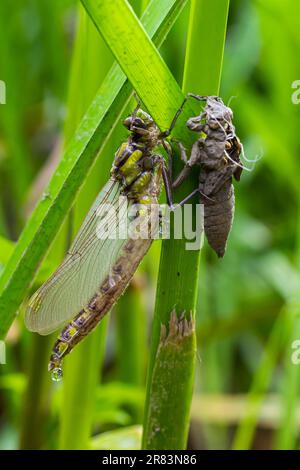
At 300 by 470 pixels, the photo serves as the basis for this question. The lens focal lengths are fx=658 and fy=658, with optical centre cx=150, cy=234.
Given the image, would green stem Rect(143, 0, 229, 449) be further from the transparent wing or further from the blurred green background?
the blurred green background

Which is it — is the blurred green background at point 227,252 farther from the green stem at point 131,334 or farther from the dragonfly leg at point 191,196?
the dragonfly leg at point 191,196

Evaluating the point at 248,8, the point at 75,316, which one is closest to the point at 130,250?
the point at 75,316

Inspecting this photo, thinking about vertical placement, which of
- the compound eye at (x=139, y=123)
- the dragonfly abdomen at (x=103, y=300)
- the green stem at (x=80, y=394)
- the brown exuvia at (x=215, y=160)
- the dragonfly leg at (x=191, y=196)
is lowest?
the green stem at (x=80, y=394)

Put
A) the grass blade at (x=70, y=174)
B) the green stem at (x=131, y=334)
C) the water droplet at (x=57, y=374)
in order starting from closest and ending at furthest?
the grass blade at (x=70, y=174), the water droplet at (x=57, y=374), the green stem at (x=131, y=334)

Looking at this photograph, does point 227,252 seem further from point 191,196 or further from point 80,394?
point 191,196

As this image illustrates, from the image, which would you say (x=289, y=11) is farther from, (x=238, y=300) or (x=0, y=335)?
(x=0, y=335)

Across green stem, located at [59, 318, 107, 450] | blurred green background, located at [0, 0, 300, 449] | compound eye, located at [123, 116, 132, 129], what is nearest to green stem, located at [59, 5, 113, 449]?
green stem, located at [59, 318, 107, 450]

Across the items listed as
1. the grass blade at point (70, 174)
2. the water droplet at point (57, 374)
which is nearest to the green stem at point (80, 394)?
the water droplet at point (57, 374)
